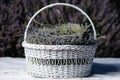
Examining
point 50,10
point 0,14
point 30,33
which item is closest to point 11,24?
point 0,14

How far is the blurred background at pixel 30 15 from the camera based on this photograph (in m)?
2.95

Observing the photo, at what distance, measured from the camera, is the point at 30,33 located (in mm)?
2100

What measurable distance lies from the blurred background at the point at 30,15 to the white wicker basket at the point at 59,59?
916 millimetres

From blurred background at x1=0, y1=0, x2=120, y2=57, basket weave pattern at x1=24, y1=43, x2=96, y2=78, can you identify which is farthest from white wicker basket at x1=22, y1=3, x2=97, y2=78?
blurred background at x1=0, y1=0, x2=120, y2=57

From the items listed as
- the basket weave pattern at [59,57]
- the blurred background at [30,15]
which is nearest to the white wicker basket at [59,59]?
the basket weave pattern at [59,57]

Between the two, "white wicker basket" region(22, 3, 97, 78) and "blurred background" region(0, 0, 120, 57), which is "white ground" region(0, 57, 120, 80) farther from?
"blurred background" region(0, 0, 120, 57)

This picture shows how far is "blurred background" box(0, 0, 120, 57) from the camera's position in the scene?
9.66ft

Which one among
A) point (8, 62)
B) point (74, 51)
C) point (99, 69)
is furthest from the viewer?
point (8, 62)

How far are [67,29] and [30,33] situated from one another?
0.25 metres

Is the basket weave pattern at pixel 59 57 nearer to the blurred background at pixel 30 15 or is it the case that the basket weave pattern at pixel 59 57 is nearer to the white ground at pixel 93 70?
the white ground at pixel 93 70

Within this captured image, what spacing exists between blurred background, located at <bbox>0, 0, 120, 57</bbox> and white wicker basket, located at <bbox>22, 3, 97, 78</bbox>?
916 mm

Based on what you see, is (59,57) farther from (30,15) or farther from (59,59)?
(30,15)

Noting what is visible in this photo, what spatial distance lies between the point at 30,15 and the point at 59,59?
109cm

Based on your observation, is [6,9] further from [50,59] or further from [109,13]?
[50,59]
